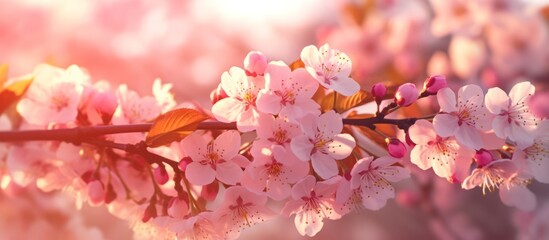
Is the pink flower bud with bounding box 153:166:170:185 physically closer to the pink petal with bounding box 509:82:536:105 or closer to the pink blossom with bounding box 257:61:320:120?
the pink blossom with bounding box 257:61:320:120

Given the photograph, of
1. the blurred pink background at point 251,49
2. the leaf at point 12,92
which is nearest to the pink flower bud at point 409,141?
the leaf at point 12,92

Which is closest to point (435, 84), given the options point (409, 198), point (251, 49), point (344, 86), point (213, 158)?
point (344, 86)

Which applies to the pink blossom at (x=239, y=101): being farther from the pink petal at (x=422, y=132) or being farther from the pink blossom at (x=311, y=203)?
the pink petal at (x=422, y=132)

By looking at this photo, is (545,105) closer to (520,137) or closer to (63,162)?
(520,137)

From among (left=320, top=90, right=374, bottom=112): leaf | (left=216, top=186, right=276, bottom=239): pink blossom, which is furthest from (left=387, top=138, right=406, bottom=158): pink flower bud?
(left=216, top=186, right=276, bottom=239): pink blossom

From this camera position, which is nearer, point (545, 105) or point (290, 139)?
point (290, 139)

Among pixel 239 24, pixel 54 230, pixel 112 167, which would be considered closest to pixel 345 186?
pixel 112 167
